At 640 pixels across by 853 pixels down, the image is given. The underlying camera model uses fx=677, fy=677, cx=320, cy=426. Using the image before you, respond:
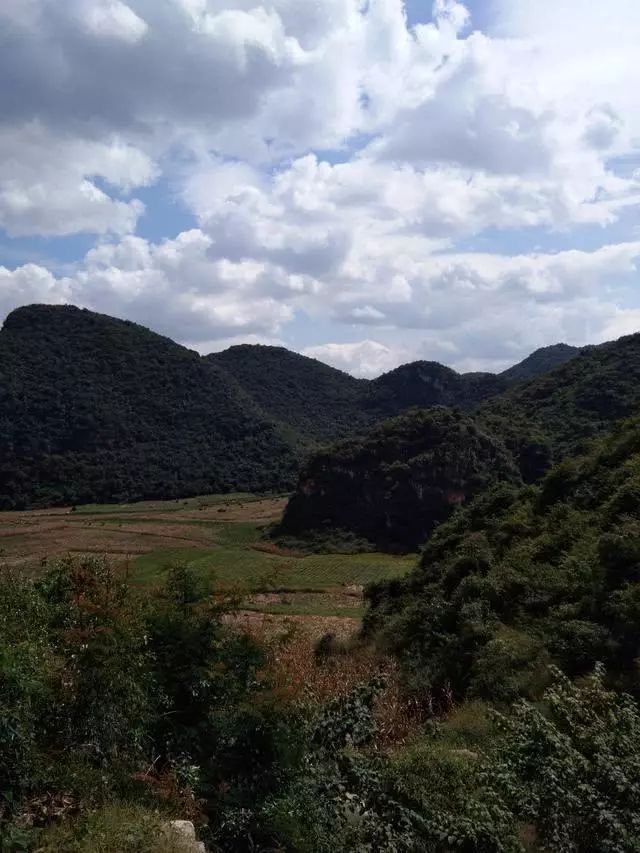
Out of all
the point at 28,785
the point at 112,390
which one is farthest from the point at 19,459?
the point at 28,785

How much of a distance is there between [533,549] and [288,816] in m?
14.0

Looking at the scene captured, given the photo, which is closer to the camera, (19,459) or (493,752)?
(493,752)

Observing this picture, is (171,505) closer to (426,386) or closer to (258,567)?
(258,567)

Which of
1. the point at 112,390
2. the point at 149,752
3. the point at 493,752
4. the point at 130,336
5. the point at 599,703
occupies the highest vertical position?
the point at 130,336

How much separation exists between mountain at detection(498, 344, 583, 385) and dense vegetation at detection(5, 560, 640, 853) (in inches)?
5358

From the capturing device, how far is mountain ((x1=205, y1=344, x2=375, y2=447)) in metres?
146

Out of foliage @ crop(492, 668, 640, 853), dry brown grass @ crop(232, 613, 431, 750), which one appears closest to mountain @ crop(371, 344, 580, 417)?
dry brown grass @ crop(232, 613, 431, 750)

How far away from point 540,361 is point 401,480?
95289mm

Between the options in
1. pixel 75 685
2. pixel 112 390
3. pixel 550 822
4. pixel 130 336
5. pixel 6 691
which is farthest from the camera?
pixel 130 336

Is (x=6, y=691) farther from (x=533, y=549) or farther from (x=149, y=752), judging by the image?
(x=533, y=549)

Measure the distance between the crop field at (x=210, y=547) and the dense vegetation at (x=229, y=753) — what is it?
65.3 ft

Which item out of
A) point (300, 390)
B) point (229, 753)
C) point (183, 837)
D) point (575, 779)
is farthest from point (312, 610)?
point (300, 390)

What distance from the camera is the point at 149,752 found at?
924 cm

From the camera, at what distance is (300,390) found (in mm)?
163125
